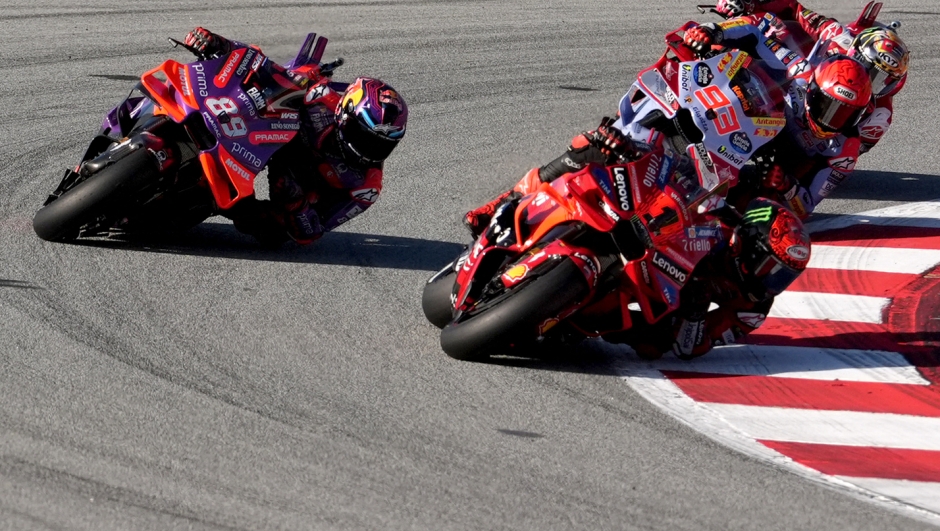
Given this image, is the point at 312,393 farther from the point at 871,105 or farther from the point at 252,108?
the point at 871,105

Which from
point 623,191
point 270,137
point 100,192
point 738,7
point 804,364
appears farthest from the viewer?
point 738,7

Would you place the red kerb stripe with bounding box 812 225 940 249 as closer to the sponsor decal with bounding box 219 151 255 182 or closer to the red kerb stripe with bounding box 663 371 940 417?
the red kerb stripe with bounding box 663 371 940 417

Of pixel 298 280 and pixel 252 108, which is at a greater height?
pixel 252 108

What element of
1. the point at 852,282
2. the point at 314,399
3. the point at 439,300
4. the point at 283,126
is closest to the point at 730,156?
the point at 852,282

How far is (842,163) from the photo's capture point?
29.9 feet

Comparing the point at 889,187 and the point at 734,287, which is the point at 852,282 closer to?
the point at 734,287

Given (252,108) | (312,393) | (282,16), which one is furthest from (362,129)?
(282,16)

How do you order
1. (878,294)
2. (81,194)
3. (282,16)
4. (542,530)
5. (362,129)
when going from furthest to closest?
1. (282,16)
2. (878,294)
3. (362,129)
4. (81,194)
5. (542,530)

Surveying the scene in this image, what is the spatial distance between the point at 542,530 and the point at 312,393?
1.50 meters

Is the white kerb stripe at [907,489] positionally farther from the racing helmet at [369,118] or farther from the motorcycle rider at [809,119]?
the motorcycle rider at [809,119]

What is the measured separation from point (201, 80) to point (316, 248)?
1.30m

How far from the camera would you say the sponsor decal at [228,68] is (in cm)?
733

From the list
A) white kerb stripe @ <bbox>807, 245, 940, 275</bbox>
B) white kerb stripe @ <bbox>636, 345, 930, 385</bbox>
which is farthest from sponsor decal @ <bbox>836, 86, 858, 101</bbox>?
white kerb stripe @ <bbox>636, 345, 930, 385</bbox>

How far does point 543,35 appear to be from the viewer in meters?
14.1
